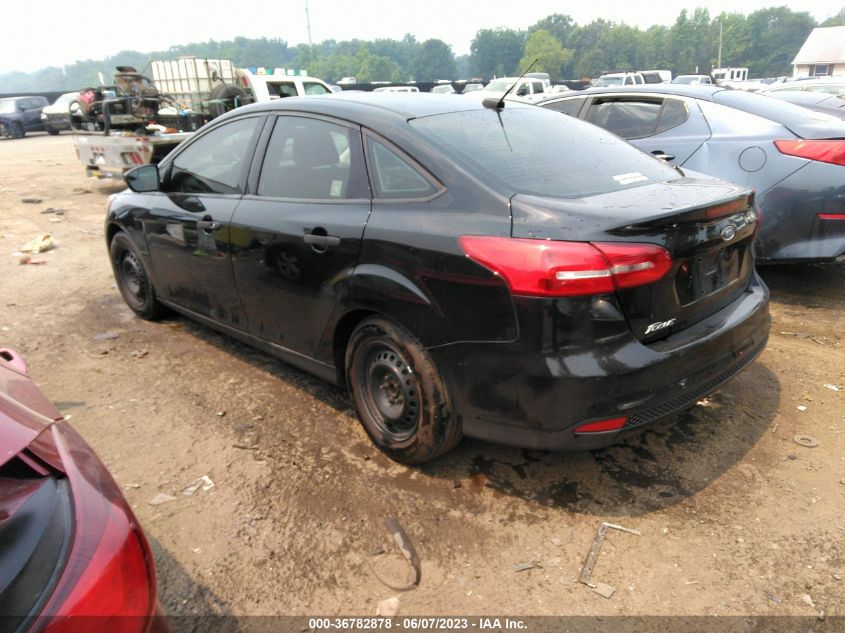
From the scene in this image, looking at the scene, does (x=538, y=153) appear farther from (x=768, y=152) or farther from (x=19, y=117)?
(x=19, y=117)

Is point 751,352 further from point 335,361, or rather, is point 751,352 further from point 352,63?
point 352,63

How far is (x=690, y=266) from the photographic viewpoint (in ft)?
8.45

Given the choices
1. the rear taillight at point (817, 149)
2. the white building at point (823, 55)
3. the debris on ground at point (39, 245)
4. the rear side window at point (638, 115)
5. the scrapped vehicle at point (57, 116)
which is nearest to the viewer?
the rear taillight at point (817, 149)

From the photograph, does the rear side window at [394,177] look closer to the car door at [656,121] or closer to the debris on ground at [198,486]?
the debris on ground at [198,486]

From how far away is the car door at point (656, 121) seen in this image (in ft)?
17.1

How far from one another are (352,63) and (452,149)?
119m

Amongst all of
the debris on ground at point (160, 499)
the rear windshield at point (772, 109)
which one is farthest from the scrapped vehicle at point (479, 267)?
the rear windshield at point (772, 109)

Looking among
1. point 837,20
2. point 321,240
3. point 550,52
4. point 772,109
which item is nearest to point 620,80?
point 772,109

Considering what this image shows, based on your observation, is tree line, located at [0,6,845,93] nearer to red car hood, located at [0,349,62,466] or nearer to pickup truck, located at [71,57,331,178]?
pickup truck, located at [71,57,331,178]

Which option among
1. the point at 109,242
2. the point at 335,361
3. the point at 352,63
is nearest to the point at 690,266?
the point at 335,361

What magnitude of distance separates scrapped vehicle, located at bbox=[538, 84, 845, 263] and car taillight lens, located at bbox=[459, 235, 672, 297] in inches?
113

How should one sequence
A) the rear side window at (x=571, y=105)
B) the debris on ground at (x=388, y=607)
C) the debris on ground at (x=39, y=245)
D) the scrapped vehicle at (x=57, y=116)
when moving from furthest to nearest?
the scrapped vehicle at (x=57, y=116) < the debris on ground at (x=39, y=245) < the rear side window at (x=571, y=105) < the debris on ground at (x=388, y=607)

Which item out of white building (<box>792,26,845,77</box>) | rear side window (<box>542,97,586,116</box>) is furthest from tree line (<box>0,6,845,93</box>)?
rear side window (<box>542,97,586,116</box>)

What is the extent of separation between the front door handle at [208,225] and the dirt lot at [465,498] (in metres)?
0.97
